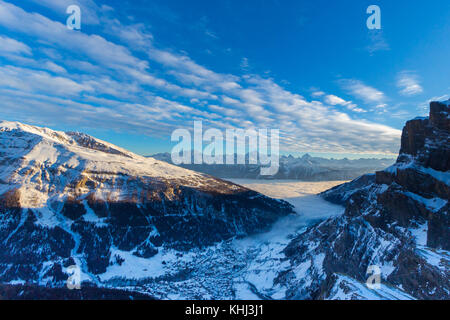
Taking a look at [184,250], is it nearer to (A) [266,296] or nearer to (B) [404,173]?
(A) [266,296]

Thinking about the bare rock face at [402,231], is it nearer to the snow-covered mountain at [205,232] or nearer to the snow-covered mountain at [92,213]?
the snow-covered mountain at [205,232]

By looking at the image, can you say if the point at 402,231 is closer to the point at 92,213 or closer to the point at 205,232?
the point at 205,232

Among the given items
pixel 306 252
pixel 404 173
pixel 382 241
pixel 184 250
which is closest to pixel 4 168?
pixel 184 250

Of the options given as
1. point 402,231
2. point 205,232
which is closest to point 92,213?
point 205,232

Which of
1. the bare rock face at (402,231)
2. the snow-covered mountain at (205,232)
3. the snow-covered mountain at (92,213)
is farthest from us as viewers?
the snow-covered mountain at (92,213)

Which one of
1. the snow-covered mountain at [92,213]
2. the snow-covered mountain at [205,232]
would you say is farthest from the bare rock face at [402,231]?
the snow-covered mountain at [92,213]
